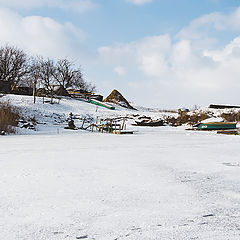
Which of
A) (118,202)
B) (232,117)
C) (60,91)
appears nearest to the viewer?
(118,202)

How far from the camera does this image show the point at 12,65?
34719 mm

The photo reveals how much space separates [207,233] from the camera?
1577 mm

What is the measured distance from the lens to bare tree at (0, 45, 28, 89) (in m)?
34.0

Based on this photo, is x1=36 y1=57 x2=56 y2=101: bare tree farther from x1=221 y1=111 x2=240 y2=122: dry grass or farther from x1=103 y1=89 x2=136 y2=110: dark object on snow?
x1=221 y1=111 x2=240 y2=122: dry grass

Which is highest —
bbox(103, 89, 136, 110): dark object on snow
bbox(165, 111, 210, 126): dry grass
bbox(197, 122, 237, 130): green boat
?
bbox(103, 89, 136, 110): dark object on snow

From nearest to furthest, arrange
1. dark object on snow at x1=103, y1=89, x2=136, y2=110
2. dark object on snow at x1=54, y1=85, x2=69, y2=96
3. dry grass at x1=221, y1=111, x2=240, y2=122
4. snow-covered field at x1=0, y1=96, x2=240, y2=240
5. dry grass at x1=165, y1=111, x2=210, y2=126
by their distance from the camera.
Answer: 1. snow-covered field at x1=0, y1=96, x2=240, y2=240
2. dry grass at x1=221, y1=111, x2=240, y2=122
3. dry grass at x1=165, y1=111, x2=210, y2=126
4. dark object on snow at x1=54, y1=85, x2=69, y2=96
5. dark object on snow at x1=103, y1=89, x2=136, y2=110

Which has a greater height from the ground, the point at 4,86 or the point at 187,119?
the point at 4,86

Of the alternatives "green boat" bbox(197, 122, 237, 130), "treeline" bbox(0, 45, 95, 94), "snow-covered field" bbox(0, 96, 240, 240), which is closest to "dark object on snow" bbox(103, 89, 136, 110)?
"treeline" bbox(0, 45, 95, 94)

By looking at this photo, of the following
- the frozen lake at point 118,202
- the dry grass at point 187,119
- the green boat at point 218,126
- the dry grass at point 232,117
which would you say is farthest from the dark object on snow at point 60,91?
the frozen lake at point 118,202

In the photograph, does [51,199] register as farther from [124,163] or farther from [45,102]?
[45,102]

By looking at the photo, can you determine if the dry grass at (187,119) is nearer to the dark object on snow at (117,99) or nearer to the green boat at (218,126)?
the green boat at (218,126)

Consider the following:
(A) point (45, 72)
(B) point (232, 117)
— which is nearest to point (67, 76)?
(A) point (45, 72)

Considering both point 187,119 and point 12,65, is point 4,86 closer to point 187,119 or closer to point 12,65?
point 12,65

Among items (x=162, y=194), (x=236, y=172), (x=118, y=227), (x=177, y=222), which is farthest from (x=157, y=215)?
(x=236, y=172)
